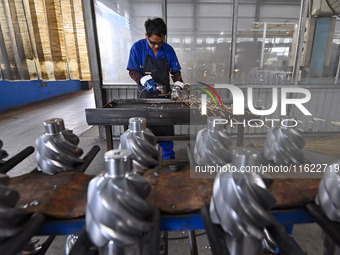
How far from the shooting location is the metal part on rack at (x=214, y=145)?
71 centimetres

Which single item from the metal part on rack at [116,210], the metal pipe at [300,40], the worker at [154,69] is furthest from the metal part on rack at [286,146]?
the metal pipe at [300,40]

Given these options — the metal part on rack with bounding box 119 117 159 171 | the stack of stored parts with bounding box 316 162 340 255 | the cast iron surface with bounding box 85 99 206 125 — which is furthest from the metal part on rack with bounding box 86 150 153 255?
the cast iron surface with bounding box 85 99 206 125

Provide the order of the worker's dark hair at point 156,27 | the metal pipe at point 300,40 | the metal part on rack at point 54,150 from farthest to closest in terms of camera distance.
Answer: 1. the metal pipe at point 300,40
2. the worker's dark hair at point 156,27
3. the metal part on rack at point 54,150

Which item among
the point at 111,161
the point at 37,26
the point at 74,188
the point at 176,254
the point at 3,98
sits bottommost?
the point at 176,254

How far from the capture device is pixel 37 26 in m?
2.80

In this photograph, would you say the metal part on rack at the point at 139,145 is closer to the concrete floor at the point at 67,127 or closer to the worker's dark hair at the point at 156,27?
the concrete floor at the point at 67,127

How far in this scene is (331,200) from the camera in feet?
1.61

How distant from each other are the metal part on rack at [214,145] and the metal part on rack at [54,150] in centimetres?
45

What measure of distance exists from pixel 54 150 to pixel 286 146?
76 centimetres

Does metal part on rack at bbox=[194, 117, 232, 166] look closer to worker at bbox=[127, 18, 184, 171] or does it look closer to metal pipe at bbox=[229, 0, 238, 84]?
worker at bbox=[127, 18, 184, 171]

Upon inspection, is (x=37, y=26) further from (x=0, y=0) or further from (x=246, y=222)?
(x=246, y=222)

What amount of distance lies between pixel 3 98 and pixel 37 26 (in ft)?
11.8

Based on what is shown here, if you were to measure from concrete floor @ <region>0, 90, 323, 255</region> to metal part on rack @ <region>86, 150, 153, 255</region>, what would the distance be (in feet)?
0.23

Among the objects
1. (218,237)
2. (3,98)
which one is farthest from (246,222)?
(3,98)
